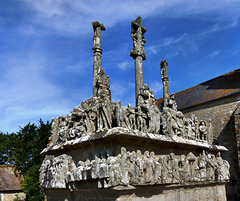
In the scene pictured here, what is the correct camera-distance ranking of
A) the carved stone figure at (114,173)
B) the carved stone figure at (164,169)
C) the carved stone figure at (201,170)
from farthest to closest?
the carved stone figure at (201,170) < the carved stone figure at (164,169) < the carved stone figure at (114,173)

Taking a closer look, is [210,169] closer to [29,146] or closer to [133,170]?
[133,170]

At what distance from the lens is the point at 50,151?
5.10m

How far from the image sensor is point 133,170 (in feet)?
12.5

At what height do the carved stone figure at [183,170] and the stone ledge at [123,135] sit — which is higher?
the stone ledge at [123,135]

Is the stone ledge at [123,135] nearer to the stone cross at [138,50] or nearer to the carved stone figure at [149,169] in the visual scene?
the carved stone figure at [149,169]

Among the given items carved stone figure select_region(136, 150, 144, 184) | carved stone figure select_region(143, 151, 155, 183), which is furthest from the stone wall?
carved stone figure select_region(136, 150, 144, 184)

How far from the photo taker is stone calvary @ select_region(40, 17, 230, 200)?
3.77m

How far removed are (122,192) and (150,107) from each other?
1.68m

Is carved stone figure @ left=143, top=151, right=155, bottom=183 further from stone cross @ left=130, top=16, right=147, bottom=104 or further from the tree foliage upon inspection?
the tree foliage

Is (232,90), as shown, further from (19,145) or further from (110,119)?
(19,145)

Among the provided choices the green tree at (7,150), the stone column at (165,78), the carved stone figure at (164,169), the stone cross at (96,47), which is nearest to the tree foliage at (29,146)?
the green tree at (7,150)

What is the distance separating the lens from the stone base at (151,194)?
3.78 meters

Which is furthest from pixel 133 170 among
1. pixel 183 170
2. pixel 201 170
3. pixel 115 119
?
pixel 201 170

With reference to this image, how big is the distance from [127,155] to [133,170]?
263 millimetres
